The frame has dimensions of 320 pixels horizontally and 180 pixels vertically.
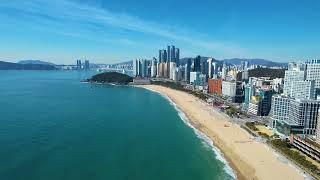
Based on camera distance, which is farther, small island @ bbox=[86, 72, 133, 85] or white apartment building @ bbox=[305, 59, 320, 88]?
small island @ bbox=[86, 72, 133, 85]

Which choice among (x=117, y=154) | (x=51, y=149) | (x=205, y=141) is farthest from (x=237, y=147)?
(x=51, y=149)

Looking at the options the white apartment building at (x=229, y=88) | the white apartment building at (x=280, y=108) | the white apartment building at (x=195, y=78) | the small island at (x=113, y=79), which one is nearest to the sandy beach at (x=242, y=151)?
the white apartment building at (x=280, y=108)

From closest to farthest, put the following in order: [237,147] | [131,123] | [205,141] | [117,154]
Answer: [117,154] < [237,147] < [205,141] < [131,123]

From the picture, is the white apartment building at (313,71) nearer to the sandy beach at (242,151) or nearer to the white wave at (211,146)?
the sandy beach at (242,151)

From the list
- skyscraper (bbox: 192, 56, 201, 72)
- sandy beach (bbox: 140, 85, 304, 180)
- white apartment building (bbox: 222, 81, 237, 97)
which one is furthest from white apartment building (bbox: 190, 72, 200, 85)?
sandy beach (bbox: 140, 85, 304, 180)

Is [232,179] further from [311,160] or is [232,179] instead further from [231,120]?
[231,120]

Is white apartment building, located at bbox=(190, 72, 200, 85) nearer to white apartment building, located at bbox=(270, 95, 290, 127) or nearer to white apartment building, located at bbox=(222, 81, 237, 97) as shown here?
white apartment building, located at bbox=(222, 81, 237, 97)

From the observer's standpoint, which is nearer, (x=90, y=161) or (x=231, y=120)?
(x=90, y=161)
